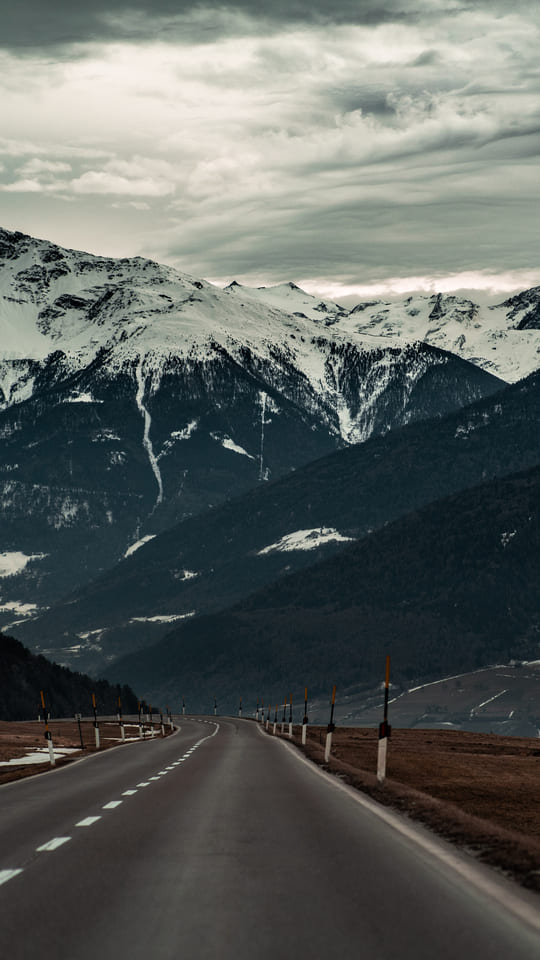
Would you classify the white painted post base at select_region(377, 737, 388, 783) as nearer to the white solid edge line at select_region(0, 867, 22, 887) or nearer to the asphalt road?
the asphalt road

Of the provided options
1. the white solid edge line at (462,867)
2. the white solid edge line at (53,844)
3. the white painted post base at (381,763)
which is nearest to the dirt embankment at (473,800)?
the white painted post base at (381,763)

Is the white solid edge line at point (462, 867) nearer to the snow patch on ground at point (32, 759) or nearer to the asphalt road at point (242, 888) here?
the asphalt road at point (242, 888)

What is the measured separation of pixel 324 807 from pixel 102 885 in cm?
1173

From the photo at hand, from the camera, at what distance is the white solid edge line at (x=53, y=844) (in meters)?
18.4

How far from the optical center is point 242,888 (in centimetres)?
1484

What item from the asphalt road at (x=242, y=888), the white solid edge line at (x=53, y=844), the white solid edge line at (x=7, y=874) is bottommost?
the asphalt road at (x=242, y=888)

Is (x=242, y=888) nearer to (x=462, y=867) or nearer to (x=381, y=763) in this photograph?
(x=462, y=867)

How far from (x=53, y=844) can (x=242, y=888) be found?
4.99 m

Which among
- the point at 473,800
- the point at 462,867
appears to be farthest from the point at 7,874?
the point at 473,800

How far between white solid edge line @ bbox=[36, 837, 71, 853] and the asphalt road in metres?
0.04

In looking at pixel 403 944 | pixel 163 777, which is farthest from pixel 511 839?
pixel 163 777

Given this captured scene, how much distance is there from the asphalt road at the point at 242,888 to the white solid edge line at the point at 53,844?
0.14 feet

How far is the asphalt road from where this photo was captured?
1170cm

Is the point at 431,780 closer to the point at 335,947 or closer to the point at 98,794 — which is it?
the point at 98,794
